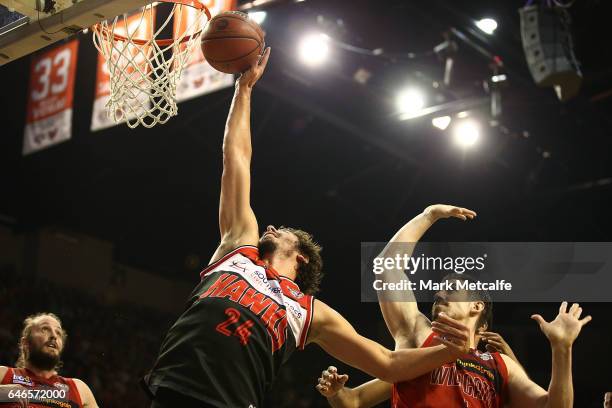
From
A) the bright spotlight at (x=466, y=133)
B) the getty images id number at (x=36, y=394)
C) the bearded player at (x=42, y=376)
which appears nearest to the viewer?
the getty images id number at (x=36, y=394)

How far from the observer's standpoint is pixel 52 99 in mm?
8641

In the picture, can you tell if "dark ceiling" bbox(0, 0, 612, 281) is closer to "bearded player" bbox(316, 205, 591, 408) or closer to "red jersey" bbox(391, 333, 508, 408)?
"bearded player" bbox(316, 205, 591, 408)

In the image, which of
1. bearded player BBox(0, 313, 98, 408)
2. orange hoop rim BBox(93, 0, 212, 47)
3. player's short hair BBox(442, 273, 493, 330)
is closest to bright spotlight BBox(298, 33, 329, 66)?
orange hoop rim BBox(93, 0, 212, 47)

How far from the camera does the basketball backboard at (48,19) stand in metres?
3.49

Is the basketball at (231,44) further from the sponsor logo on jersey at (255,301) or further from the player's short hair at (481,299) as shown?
the player's short hair at (481,299)

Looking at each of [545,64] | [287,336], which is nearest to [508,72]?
[545,64]

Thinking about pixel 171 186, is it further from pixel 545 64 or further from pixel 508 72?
pixel 545 64

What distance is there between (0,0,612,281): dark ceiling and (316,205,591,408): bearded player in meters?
4.04

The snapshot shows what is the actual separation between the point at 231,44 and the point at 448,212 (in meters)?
1.42

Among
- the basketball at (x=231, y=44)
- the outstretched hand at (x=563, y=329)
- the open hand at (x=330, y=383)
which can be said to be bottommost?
the open hand at (x=330, y=383)

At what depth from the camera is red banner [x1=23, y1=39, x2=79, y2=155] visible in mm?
8461

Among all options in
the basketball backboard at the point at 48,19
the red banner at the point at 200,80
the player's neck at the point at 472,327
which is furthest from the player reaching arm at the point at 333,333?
the red banner at the point at 200,80

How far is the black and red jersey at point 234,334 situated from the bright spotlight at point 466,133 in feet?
21.5

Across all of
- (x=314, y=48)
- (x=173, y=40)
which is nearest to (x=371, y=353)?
(x=173, y=40)
